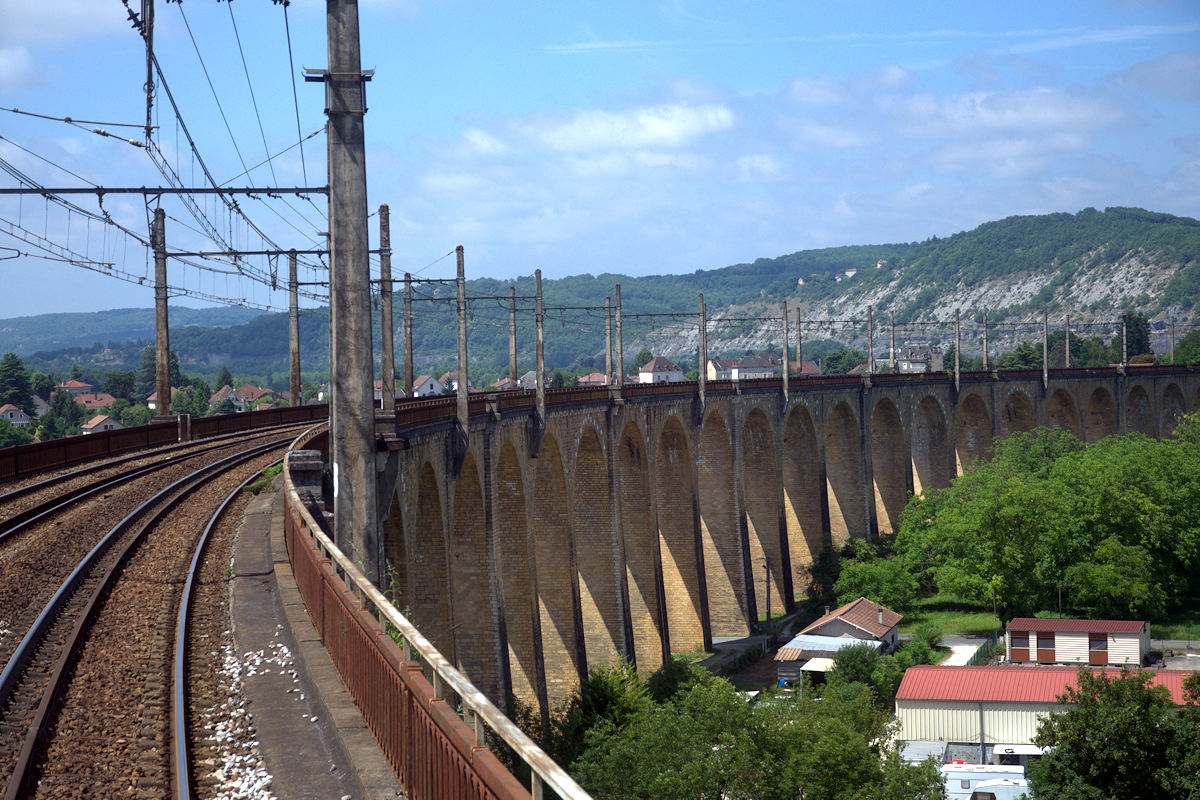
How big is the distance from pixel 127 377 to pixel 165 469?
125 metres

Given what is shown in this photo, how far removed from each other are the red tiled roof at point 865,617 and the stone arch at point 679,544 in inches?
190

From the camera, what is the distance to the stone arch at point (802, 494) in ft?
187

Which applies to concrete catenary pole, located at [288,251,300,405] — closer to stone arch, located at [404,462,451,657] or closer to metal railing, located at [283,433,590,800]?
stone arch, located at [404,462,451,657]

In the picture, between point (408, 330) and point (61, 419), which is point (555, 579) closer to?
point (408, 330)

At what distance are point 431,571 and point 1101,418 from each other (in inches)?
2853

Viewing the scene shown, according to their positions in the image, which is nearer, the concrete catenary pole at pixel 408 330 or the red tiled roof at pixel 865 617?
the concrete catenary pole at pixel 408 330

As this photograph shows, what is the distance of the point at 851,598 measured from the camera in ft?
167

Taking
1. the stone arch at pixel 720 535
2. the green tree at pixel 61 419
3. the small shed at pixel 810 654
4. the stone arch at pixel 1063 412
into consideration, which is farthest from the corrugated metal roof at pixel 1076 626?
the green tree at pixel 61 419

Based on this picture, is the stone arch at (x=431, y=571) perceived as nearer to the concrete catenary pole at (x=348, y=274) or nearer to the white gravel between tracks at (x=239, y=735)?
the concrete catenary pole at (x=348, y=274)

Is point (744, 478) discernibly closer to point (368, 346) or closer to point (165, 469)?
point (165, 469)

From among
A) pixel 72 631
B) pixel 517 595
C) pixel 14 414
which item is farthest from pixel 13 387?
pixel 72 631

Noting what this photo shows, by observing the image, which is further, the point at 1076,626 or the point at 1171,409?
the point at 1171,409

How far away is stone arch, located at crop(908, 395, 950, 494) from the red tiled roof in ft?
77.0

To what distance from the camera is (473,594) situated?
30516 mm
